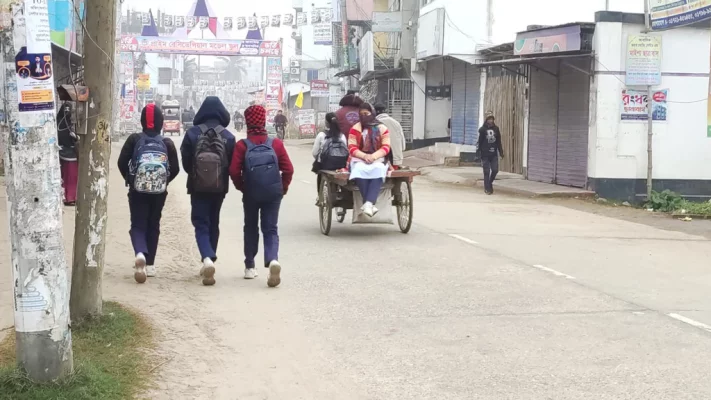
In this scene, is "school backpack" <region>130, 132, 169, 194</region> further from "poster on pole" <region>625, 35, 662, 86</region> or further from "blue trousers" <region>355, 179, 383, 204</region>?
"poster on pole" <region>625, 35, 662, 86</region>

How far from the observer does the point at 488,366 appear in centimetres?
616

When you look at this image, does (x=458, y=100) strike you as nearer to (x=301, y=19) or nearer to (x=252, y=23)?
(x=301, y=19)

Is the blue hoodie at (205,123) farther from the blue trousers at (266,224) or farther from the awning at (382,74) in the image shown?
the awning at (382,74)

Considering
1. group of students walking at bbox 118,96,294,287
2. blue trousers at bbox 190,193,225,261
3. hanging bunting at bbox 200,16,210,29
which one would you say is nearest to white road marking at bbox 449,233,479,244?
group of students walking at bbox 118,96,294,287

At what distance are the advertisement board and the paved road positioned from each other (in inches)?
Result: 1755

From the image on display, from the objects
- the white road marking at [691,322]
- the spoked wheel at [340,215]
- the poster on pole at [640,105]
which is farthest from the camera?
the poster on pole at [640,105]

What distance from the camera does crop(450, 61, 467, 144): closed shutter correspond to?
30.6 metres

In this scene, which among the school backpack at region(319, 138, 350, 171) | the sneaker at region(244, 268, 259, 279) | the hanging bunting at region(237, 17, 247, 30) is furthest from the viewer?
the hanging bunting at region(237, 17, 247, 30)

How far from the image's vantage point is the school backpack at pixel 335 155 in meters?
12.5

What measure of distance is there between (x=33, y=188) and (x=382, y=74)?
108 feet

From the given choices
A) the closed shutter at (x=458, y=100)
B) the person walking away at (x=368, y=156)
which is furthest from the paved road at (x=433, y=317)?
the closed shutter at (x=458, y=100)

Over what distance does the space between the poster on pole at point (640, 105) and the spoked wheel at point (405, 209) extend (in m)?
8.28

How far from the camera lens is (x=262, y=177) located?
8578mm

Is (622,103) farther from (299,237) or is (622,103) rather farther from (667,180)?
(299,237)
